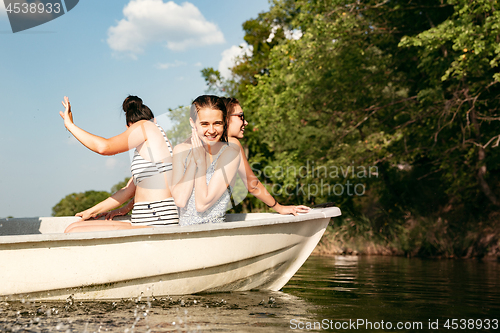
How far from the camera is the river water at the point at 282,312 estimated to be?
2.98 meters

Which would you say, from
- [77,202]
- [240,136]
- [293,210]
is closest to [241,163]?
[240,136]

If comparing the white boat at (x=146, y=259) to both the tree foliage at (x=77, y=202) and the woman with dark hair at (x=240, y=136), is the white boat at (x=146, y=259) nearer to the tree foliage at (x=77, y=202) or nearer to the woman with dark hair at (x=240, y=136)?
the woman with dark hair at (x=240, y=136)

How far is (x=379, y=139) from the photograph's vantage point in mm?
12578

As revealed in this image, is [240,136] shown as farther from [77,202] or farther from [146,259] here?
[77,202]

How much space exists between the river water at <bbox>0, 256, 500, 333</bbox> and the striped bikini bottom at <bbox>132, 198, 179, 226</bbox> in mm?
670

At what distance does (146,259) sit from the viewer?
3.79 metres

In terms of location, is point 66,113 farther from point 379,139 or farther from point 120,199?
point 379,139

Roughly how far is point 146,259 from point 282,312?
46.9 inches

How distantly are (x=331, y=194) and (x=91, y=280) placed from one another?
11.4 meters

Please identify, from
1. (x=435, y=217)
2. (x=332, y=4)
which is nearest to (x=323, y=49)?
(x=332, y=4)

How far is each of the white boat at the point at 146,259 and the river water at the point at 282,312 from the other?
120 millimetres

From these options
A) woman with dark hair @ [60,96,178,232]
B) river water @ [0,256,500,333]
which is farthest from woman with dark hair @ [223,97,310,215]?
river water @ [0,256,500,333]

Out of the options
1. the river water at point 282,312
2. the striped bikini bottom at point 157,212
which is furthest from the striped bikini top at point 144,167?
the river water at point 282,312

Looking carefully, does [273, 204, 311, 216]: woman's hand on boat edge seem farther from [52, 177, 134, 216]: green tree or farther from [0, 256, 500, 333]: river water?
[52, 177, 134, 216]: green tree
